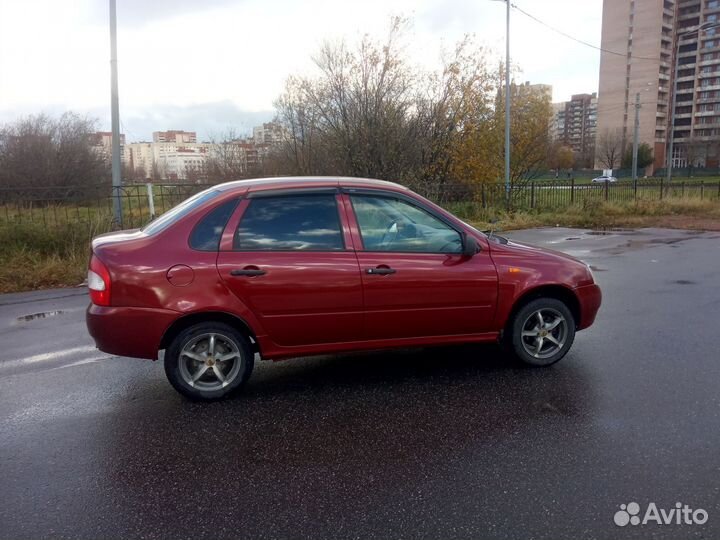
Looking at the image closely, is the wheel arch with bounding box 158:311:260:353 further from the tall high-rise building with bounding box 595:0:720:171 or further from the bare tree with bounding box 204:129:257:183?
the tall high-rise building with bounding box 595:0:720:171

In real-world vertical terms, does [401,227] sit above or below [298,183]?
below

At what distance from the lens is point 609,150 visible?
8394 cm

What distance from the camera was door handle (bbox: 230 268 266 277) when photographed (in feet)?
13.3

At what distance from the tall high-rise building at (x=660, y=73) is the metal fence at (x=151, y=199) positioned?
242 ft

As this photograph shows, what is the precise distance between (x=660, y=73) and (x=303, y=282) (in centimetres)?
10535

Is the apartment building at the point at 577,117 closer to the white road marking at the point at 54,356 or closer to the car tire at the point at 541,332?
the car tire at the point at 541,332

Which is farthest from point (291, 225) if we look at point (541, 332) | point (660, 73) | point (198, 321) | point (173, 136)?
point (660, 73)

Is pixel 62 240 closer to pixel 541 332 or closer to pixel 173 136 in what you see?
pixel 541 332

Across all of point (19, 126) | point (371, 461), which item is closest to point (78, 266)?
point (371, 461)

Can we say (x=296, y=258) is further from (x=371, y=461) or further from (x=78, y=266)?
(x=78, y=266)

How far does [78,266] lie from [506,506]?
9.37 m

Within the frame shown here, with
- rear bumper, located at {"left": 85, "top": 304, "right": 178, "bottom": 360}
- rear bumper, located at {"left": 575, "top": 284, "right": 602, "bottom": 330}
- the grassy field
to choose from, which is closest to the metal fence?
the grassy field

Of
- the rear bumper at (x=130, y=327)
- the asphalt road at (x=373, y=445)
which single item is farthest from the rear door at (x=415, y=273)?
the rear bumper at (x=130, y=327)

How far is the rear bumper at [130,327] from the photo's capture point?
3973mm
